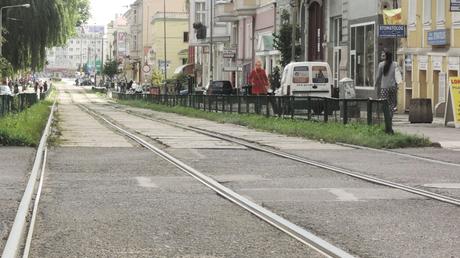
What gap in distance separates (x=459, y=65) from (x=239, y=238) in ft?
72.5

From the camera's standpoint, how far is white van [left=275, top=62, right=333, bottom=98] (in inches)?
1160

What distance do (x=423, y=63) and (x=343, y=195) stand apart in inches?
889

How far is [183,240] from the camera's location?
662 centimetres

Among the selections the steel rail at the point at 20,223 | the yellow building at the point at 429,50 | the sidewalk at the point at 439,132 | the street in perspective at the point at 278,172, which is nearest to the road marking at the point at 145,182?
the street in perspective at the point at 278,172

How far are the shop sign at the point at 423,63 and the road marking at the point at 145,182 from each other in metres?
21.7

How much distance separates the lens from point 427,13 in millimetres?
30297

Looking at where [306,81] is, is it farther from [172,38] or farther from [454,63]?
[172,38]

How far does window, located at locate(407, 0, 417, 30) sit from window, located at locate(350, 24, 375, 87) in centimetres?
388

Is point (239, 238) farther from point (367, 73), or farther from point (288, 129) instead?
point (367, 73)

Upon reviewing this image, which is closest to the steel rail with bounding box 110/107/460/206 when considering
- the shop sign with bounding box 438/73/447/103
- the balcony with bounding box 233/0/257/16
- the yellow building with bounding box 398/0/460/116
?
the yellow building with bounding box 398/0/460/116

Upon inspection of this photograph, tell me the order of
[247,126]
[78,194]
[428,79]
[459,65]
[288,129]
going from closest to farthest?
[78,194] → [288,129] → [247,126] → [459,65] → [428,79]

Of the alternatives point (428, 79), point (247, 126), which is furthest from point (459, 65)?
point (247, 126)

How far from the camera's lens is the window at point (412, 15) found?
104 ft

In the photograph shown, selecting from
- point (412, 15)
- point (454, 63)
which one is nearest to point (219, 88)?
point (412, 15)
